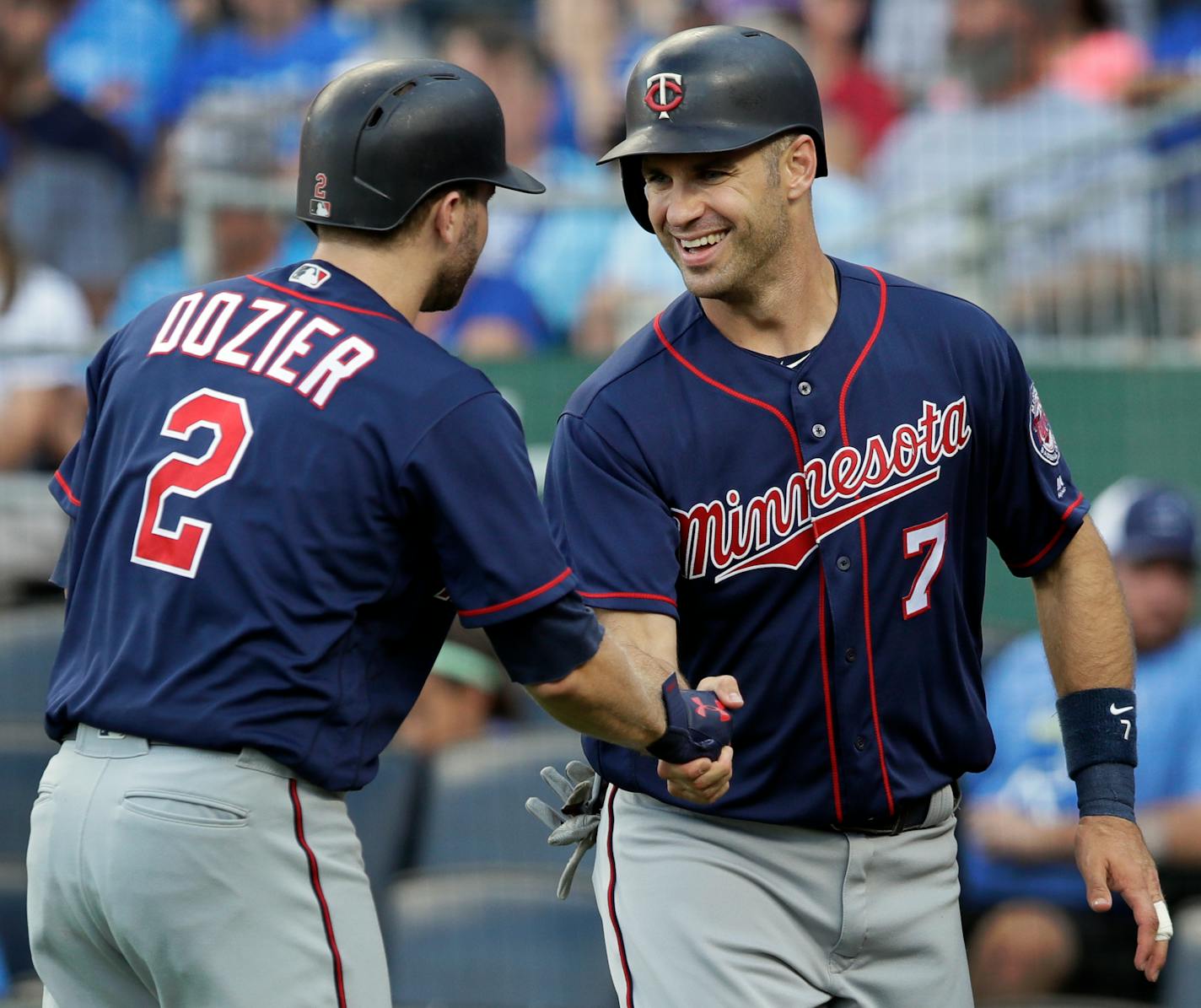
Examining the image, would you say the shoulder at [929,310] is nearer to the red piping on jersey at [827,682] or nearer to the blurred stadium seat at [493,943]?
the red piping on jersey at [827,682]

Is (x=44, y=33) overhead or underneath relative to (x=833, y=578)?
overhead

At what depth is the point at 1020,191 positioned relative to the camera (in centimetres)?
624

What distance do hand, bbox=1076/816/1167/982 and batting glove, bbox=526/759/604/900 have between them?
844 millimetres

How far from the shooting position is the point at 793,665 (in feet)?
9.46

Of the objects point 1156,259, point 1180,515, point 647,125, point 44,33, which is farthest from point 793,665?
point 44,33

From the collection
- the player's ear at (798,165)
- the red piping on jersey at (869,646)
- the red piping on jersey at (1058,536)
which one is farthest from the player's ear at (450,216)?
the red piping on jersey at (1058,536)

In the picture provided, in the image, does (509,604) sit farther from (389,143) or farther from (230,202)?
(230,202)

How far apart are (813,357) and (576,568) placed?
534 mm

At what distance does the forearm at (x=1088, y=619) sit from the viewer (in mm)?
3072

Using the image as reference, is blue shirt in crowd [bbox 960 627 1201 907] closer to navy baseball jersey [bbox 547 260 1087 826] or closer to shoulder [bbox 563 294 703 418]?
navy baseball jersey [bbox 547 260 1087 826]

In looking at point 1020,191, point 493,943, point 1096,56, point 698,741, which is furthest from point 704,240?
point 1096,56

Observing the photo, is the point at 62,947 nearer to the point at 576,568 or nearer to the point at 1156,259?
the point at 576,568

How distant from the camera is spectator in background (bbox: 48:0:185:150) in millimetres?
7617

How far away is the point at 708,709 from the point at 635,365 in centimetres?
61
